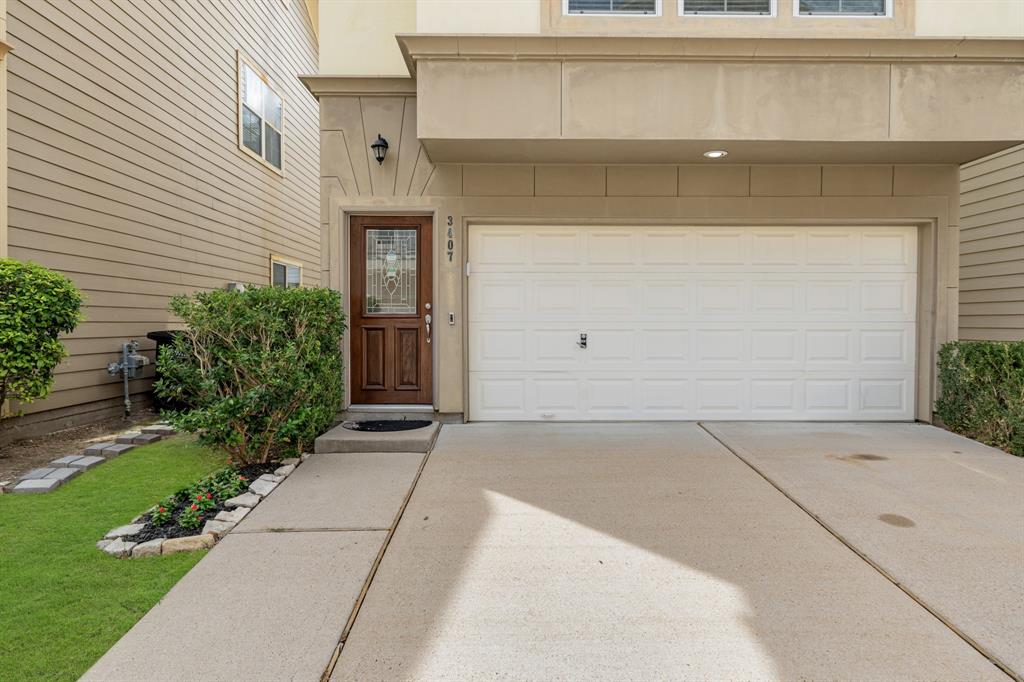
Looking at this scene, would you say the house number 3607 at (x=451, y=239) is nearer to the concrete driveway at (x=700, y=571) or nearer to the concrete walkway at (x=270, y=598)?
the concrete driveway at (x=700, y=571)


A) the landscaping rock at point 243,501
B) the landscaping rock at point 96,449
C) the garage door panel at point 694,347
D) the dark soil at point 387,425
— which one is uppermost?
the garage door panel at point 694,347

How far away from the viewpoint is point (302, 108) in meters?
11.3

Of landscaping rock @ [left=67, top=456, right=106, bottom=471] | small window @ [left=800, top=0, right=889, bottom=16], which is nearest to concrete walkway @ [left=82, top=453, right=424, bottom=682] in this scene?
landscaping rock @ [left=67, top=456, right=106, bottom=471]

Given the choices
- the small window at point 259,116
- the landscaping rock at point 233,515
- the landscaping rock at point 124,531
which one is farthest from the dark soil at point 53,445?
the small window at point 259,116

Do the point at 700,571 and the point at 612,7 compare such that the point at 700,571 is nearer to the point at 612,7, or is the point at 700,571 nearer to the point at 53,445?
the point at 612,7

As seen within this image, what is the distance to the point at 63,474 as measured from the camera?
4312 millimetres

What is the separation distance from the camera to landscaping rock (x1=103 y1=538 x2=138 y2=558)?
9.84ft

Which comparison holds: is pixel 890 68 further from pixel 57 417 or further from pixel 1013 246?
pixel 57 417

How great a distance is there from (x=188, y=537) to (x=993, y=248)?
908 centimetres

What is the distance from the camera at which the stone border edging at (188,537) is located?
9.94 feet

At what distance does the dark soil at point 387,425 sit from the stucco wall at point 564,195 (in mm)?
379

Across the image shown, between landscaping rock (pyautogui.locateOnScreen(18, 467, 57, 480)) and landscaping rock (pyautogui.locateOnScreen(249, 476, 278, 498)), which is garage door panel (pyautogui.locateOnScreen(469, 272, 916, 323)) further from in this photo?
landscaping rock (pyautogui.locateOnScreen(18, 467, 57, 480))

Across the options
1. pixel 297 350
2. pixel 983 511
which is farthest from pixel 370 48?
pixel 983 511

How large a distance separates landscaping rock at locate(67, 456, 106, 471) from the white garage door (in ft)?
11.1
